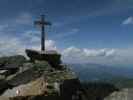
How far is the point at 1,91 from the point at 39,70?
18.6 feet

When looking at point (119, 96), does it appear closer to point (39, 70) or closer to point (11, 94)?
point (11, 94)

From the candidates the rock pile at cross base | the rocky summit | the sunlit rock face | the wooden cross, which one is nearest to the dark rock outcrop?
the rock pile at cross base

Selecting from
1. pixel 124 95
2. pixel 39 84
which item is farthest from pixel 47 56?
pixel 124 95

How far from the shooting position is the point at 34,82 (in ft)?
106

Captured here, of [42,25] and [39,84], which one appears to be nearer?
[39,84]

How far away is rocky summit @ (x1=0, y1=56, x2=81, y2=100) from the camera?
29342 millimetres

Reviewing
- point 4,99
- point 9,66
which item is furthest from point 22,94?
point 9,66

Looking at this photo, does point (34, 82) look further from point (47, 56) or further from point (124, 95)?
point (124, 95)

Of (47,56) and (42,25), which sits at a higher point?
(42,25)

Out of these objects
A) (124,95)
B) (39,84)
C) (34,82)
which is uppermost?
(34,82)

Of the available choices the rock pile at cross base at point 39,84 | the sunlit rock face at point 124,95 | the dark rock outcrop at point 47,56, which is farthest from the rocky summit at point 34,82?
the sunlit rock face at point 124,95

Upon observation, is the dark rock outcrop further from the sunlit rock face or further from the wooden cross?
the sunlit rock face

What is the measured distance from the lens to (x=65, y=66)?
1640 inches

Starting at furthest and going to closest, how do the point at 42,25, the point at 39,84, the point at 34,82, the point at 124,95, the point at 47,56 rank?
the point at 42,25 < the point at 47,56 < the point at 34,82 < the point at 39,84 < the point at 124,95
